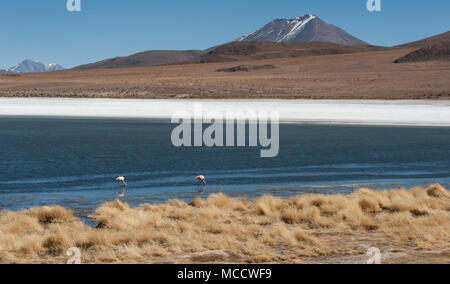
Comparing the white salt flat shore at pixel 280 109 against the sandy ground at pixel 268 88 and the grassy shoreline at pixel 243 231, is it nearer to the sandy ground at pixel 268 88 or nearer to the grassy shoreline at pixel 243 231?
the sandy ground at pixel 268 88

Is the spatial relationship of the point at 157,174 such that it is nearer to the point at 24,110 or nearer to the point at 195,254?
the point at 195,254

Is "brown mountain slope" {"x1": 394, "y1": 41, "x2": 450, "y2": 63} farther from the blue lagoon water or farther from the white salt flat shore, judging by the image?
the blue lagoon water

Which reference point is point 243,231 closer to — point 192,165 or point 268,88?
point 192,165

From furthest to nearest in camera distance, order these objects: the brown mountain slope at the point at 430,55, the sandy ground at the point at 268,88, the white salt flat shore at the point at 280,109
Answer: the brown mountain slope at the point at 430,55 → the sandy ground at the point at 268,88 → the white salt flat shore at the point at 280,109

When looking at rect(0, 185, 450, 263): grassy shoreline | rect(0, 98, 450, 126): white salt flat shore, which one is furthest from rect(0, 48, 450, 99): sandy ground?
rect(0, 185, 450, 263): grassy shoreline

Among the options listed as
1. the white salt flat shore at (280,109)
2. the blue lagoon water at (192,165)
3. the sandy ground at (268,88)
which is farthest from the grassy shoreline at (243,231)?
the sandy ground at (268,88)

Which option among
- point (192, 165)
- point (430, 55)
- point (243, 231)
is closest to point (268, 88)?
point (192, 165)
